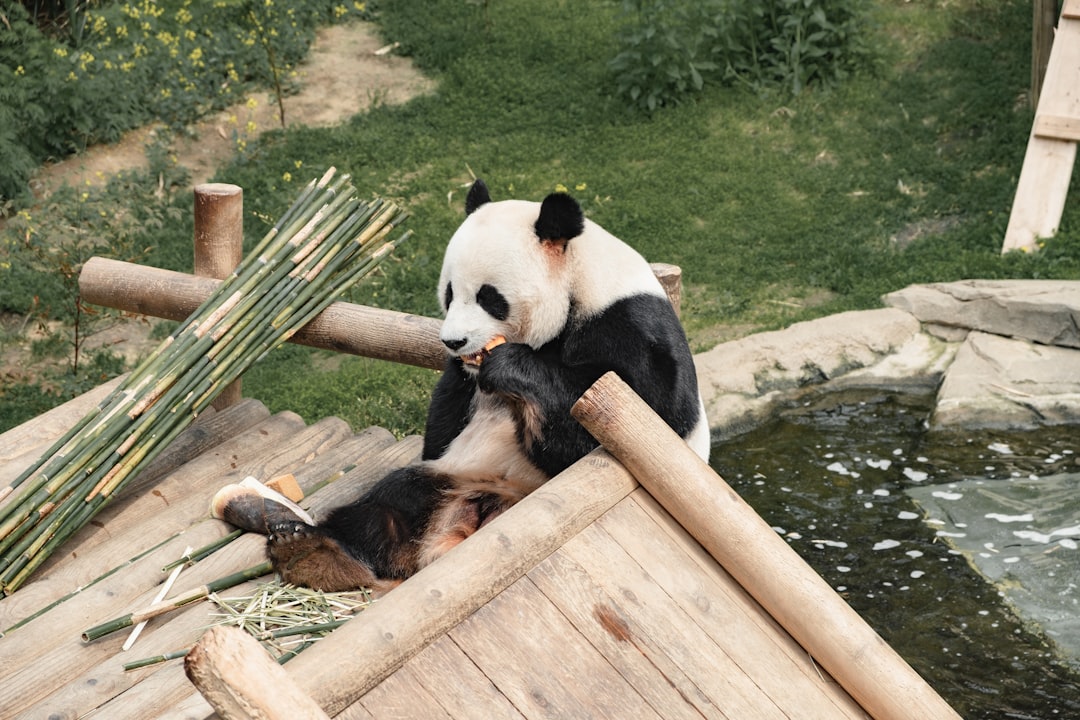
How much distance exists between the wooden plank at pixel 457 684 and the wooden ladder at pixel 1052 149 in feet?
18.3

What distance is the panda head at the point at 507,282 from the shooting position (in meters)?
2.93

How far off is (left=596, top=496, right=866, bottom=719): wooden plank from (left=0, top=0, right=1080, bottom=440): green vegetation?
326 cm

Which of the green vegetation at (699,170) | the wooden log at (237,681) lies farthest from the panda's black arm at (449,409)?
the green vegetation at (699,170)

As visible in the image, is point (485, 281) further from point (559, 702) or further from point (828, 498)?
point (828, 498)

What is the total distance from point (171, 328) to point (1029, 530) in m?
4.65

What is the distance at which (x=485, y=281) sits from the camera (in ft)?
9.71

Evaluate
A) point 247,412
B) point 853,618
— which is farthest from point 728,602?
point 247,412

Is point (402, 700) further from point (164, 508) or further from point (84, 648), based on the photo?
point (164, 508)

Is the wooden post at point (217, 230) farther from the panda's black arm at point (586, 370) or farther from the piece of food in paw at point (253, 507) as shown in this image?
the panda's black arm at point (586, 370)

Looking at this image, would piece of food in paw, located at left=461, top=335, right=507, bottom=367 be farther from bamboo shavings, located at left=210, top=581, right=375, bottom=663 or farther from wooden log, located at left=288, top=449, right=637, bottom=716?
bamboo shavings, located at left=210, top=581, right=375, bottom=663

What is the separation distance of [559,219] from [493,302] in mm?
276

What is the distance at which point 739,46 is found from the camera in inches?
354

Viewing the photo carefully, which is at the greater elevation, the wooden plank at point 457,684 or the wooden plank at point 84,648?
the wooden plank at point 457,684

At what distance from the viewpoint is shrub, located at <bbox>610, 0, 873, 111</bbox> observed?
8625mm
